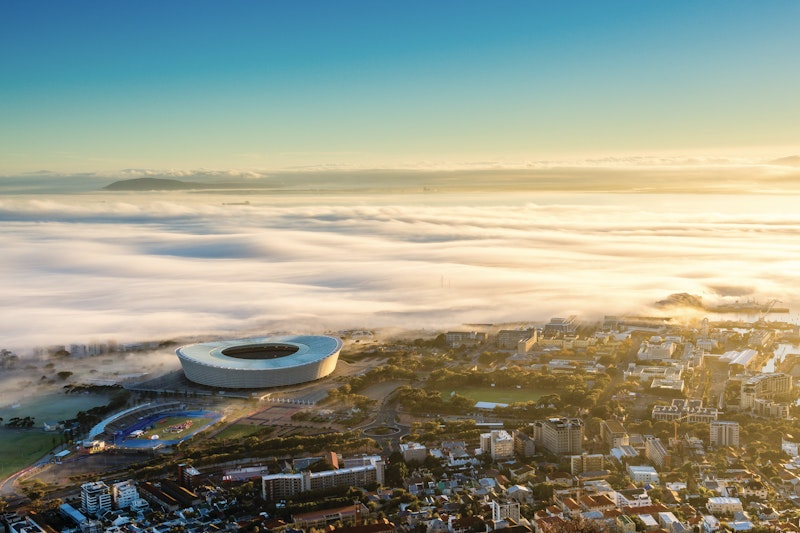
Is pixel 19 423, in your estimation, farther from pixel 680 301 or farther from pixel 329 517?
pixel 680 301

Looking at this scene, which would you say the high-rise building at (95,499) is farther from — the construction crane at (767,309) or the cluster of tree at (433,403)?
the construction crane at (767,309)

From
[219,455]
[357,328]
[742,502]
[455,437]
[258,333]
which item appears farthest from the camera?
[357,328]

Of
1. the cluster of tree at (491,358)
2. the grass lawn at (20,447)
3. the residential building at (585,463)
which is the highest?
the residential building at (585,463)

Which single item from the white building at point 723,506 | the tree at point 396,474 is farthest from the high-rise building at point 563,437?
the white building at point 723,506

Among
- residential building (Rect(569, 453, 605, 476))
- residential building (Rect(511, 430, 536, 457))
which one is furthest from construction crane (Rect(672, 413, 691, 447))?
residential building (Rect(511, 430, 536, 457))

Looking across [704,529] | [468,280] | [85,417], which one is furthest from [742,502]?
[468,280]

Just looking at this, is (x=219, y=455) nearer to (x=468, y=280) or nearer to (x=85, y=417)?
(x=85, y=417)

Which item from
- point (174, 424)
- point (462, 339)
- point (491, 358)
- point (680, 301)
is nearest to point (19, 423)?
point (174, 424)
